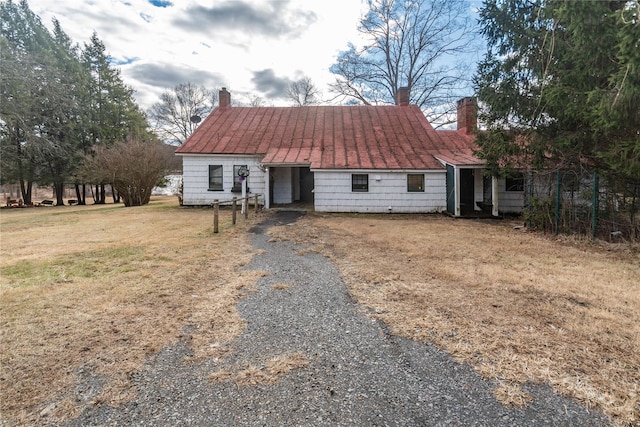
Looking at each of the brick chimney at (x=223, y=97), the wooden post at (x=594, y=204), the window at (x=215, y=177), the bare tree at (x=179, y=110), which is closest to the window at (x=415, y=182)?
the wooden post at (x=594, y=204)

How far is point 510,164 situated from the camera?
1031cm

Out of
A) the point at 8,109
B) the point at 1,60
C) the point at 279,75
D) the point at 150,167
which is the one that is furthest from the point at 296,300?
the point at 279,75

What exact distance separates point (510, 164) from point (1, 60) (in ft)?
80.2

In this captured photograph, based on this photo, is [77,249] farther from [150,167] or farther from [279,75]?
[279,75]

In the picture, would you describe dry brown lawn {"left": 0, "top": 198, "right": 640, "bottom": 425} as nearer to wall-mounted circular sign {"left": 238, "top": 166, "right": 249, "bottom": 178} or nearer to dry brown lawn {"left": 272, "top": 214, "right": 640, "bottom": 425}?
dry brown lawn {"left": 272, "top": 214, "right": 640, "bottom": 425}

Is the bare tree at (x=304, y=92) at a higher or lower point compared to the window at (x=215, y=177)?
higher

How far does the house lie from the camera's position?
14.3 meters

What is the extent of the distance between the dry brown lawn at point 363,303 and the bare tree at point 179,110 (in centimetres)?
2751

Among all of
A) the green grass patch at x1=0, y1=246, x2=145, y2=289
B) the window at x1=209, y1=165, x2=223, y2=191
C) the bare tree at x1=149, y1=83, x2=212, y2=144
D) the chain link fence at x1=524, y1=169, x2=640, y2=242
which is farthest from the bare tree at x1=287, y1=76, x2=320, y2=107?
the green grass patch at x1=0, y1=246, x2=145, y2=289

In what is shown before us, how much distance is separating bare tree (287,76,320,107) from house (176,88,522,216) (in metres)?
12.0

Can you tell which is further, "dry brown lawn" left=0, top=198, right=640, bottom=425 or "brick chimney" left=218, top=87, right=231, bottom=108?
"brick chimney" left=218, top=87, right=231, bottom=108

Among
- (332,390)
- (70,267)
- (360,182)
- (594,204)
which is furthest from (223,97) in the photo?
(332,390)

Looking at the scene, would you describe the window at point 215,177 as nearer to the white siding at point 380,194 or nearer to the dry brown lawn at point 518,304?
the white siding at point 380,194

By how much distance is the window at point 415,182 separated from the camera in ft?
47.2
